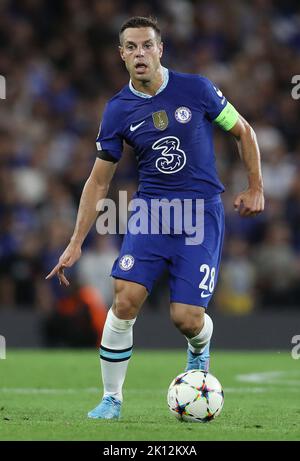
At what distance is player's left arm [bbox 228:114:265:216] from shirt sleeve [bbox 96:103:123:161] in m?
→ 0.71

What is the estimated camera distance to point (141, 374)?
10156mm

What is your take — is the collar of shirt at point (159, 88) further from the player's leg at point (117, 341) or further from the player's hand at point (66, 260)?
the player's leg at point (117, 341)

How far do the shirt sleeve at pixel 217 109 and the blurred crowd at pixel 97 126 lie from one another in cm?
628

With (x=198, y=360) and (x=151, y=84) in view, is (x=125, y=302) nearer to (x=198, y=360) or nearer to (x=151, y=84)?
(x=198, y=360)

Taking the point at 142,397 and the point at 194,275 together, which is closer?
the point at 194,275

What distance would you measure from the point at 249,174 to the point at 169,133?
1.81 ft

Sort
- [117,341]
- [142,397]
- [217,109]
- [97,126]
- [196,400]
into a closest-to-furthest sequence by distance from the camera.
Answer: [196,400] → [117,341] → [217,109] → [142,397] → [97,126]

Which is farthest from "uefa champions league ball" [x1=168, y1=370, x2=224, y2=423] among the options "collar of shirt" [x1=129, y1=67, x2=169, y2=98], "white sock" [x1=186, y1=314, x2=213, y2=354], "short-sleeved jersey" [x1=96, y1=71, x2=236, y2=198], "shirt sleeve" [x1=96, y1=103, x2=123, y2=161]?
"collar of shirt" [x1=129, y1=67, x2=169, y2=98]

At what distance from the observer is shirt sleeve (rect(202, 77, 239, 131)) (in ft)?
22.1

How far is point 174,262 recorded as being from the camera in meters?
6.66

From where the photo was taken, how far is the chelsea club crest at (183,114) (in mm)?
6648

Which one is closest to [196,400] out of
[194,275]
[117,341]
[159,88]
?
[117,341]
